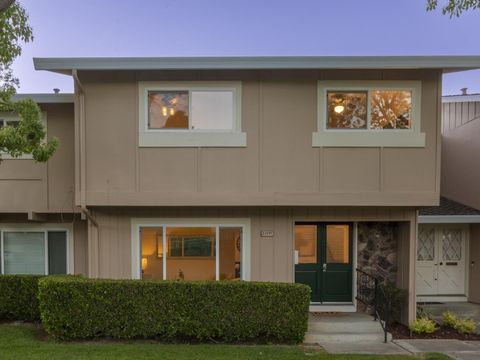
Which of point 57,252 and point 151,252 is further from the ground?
point 151,252

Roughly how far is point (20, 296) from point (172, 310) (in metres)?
3.84

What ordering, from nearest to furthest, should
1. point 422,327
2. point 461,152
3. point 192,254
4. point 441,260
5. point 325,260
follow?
point 422,327, point 192,254, point 325,260, point 441,260, point 461,152

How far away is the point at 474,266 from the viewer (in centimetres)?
1015

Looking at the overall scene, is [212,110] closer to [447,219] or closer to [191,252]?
[191,252]

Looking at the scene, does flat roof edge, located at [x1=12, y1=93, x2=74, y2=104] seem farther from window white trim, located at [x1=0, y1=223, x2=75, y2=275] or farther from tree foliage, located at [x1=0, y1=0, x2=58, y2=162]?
window white trim, located at [x1=0, y1=223, x2=75, y2=275]

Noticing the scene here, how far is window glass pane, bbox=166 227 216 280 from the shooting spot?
7840 millimetres

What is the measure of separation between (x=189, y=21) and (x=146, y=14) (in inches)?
72.8

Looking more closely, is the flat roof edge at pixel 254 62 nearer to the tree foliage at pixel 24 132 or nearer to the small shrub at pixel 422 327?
the tree foliage at pixel 24 132

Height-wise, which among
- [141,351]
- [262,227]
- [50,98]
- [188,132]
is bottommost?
[141,351]

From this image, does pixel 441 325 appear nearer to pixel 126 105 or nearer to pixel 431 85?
pixel 431 85

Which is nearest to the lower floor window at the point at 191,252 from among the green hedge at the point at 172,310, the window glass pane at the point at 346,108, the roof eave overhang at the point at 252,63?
the green hedge at the point at 172,310

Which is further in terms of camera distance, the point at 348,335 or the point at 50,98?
the point at 50,98

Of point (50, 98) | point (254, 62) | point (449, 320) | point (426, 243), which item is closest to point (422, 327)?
point (449, 320)

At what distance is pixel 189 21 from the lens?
1511 centimetres
